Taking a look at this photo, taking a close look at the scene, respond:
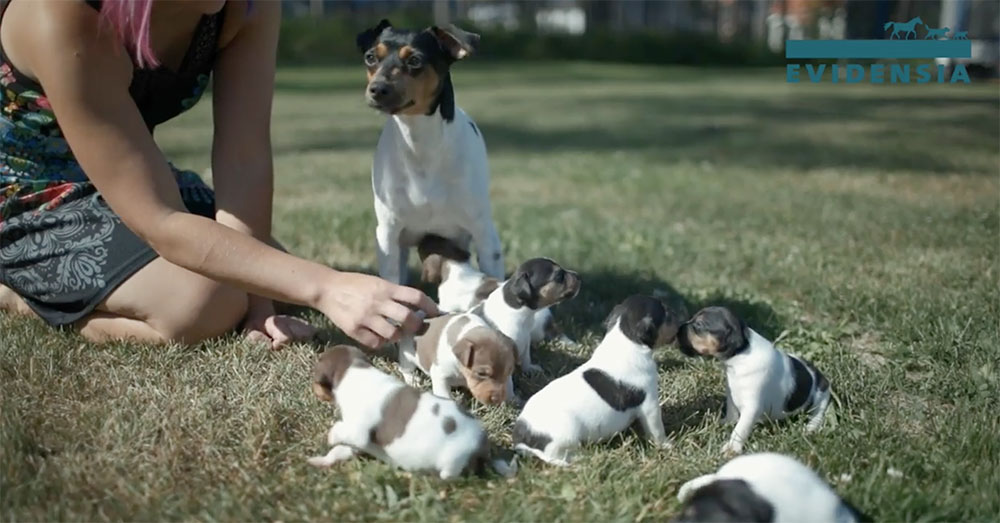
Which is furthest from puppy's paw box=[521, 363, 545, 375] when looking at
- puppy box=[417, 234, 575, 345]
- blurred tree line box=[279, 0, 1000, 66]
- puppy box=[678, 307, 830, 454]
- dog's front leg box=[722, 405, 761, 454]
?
blurred tree line box=[279, 0, 1000, 66]

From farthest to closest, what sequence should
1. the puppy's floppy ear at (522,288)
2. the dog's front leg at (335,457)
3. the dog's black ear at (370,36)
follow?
the dog's black ear at (370,36) → the puppy's floppy ear at (522,288) → the dog's front leg at (335,457)

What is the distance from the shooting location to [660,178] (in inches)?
Answer: 316

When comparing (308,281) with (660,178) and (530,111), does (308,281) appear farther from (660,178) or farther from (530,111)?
(530,111)

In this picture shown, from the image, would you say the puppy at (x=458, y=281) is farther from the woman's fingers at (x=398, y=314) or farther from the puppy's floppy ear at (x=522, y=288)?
the woman's fingers at (x=398, y=314)

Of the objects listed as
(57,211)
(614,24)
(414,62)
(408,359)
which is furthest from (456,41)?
(614,24)

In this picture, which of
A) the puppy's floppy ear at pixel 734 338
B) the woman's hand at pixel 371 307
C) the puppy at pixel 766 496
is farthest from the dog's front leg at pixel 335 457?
the puppy's floppy ear at pixel 734 338

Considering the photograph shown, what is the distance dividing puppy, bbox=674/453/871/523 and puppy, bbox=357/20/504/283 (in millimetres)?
1773

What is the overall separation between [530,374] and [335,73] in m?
20.9

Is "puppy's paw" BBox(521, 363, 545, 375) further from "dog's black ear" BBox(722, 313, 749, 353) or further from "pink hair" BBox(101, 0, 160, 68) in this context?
"pink hair" BBox(101, 0, 160, 68)

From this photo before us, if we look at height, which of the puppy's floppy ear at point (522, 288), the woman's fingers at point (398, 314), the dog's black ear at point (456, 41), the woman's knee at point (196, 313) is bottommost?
the woman's knee at point (196, 313)

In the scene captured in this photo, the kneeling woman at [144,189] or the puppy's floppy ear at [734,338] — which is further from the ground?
the kneeling woman at [144,189]

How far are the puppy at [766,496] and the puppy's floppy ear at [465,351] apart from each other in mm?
803

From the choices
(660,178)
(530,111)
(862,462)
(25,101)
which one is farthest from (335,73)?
(862,462)

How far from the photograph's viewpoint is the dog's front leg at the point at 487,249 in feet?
12.2
